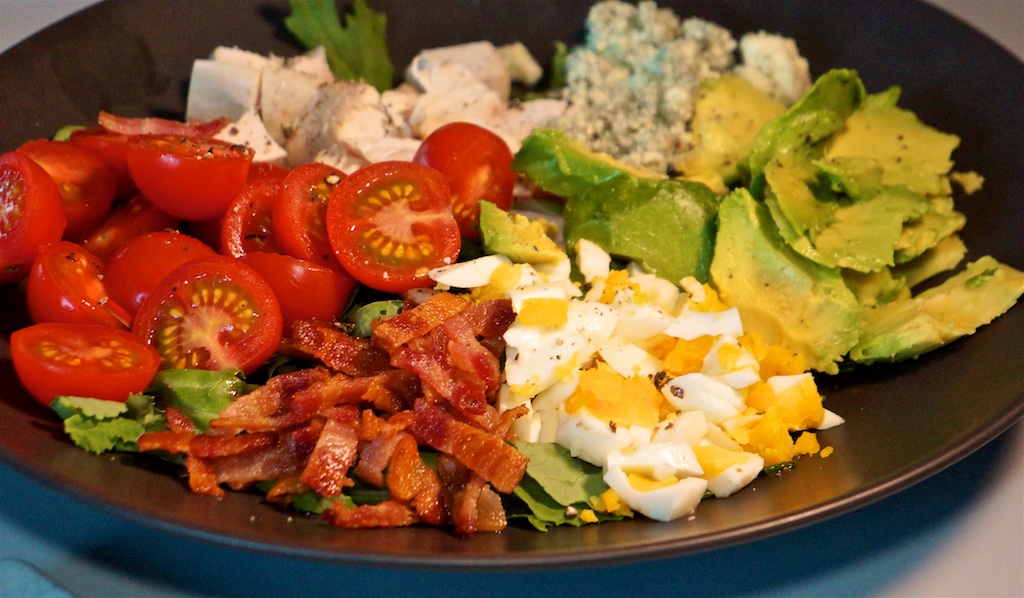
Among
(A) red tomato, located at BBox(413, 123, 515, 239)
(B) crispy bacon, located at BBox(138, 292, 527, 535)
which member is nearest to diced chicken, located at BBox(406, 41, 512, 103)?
(A) red tomato, located at BBox(413, 123, 515, 239)

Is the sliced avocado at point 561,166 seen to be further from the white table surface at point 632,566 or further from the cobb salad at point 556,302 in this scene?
the white table surface at point 632,566

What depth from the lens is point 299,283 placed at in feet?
8.79

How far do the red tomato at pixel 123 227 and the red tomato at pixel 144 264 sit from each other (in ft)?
0.59

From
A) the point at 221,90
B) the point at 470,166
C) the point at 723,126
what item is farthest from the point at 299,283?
the point at 723,126

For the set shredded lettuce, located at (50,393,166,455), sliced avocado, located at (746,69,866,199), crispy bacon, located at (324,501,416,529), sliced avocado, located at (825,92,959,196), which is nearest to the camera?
crispy bacon, located at (324,501,416,529)

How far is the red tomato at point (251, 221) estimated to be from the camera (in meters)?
2.80

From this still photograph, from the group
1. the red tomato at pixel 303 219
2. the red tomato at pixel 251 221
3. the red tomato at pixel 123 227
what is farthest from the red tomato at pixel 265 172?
the red tomato at pixel 123 227

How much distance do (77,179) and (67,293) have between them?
494 millimetres

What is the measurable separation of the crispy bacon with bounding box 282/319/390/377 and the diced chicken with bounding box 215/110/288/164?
0.97m

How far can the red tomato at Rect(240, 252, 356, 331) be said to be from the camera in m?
2.67

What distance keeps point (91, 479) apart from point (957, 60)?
3.42m

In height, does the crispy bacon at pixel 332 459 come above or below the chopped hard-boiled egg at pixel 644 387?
below

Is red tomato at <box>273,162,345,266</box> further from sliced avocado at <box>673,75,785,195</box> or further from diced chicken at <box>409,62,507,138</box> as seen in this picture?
sliced avocado at <box>673,75,785,195</box>

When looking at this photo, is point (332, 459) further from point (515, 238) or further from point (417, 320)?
point (515, 238)
